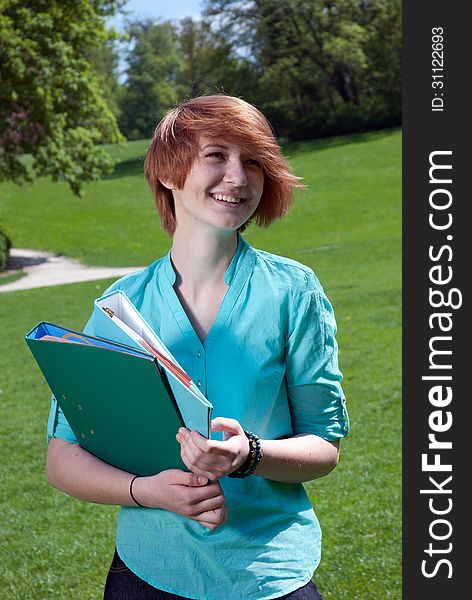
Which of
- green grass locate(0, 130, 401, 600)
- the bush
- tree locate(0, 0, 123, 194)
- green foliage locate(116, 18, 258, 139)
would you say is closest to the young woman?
green grass locate(0, 130, 401, 600)

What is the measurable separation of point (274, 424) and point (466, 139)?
4011 millimetres

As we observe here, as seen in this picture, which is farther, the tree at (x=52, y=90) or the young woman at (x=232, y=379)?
the tree at (x=52, y=90)

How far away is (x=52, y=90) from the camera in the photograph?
2128cm

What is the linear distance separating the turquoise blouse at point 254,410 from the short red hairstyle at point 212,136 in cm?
19

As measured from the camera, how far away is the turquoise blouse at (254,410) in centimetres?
175

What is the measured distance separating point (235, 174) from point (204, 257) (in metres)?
0.19

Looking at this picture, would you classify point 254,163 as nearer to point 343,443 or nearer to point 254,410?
point 254,410

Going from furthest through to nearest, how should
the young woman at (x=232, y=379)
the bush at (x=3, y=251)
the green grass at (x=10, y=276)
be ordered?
1. the bush at (x=3, y=251)
2. the green grass at (x=10, y=276)
3. the young woman at (x=232, y=379)

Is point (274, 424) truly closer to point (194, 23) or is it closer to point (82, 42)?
point (82, 42)

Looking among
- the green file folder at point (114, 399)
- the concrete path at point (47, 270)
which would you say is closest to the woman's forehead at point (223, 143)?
the green file folder at point (114, 399)

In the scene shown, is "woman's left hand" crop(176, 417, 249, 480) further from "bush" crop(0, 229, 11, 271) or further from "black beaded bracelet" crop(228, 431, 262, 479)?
"bush" crop(0, 229, 11, 271)

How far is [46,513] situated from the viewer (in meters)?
5.81

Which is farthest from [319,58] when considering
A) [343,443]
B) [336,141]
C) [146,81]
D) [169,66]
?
[343,443]

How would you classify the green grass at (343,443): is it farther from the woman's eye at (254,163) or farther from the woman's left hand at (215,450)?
the woman's left hand at (215,450)
